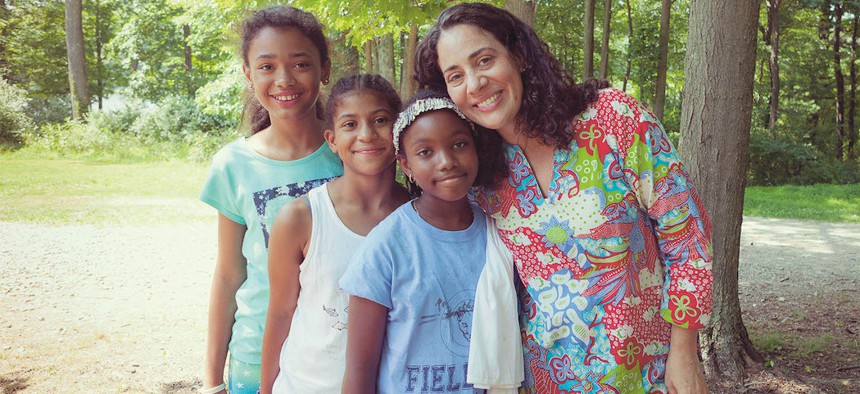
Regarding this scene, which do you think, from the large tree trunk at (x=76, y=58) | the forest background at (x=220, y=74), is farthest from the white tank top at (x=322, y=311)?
the large tree trunk at (x=76, y=58)

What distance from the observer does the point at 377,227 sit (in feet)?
5.73

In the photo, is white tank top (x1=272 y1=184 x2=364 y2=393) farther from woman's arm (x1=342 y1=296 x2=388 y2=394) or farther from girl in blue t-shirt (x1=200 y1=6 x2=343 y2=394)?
girl in blue t-shirt (x1=200 y1=6 x2=343 y2=394)

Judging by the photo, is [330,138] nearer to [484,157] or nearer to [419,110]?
[419,110]

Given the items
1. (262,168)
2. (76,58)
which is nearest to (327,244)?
(262,168)

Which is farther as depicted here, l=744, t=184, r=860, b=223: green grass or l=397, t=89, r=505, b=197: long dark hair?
l=744, t=184, r=860, b=223: green grass

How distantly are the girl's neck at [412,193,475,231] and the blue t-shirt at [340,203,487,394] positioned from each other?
0.15 ft

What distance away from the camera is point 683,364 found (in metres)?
1.75

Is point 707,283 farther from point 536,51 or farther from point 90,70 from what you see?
point 90,70

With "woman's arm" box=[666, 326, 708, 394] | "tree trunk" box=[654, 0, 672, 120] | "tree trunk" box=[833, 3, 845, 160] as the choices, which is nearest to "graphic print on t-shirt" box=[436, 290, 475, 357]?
"woman's arm" box=[666, 326, 708, 394]

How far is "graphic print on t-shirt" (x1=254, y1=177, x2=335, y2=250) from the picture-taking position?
195cm

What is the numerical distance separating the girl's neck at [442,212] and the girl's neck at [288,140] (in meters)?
0.48

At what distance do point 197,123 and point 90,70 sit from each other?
7154mm

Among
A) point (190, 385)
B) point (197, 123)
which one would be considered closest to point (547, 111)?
point (190, 385)

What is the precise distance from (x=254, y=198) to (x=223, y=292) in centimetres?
38
